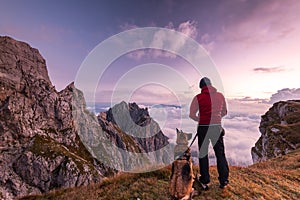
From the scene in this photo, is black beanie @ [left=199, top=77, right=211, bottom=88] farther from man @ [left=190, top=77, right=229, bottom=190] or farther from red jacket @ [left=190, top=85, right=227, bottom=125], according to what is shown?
red jacket @ [left=190, top=85, right=227, bottom=125]

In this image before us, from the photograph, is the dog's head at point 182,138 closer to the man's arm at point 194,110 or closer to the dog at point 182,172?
the dog at point 182,172

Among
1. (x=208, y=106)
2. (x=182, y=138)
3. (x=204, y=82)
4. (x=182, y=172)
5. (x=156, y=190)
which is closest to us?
(x=182, y=172)

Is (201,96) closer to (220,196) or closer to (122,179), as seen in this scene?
(220,196)

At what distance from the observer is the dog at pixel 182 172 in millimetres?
9211

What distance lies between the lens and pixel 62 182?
544 ft

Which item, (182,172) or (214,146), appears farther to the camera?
(214,146)

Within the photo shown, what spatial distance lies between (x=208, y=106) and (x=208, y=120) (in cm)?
73

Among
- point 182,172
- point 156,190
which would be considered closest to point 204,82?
point 182,172

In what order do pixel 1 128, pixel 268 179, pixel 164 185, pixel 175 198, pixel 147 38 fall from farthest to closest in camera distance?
pixel 1 128 → pixel 147 38 → pixel 268 179 → pixel 164 185 → pixel 175 198

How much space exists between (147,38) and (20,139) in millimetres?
218145

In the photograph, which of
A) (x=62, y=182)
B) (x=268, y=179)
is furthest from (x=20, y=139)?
(x=268, y=179)

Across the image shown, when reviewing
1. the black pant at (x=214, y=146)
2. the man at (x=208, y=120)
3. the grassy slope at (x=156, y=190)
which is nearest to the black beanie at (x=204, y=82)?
the man at (x=208, y=120)

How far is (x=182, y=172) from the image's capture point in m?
9.32

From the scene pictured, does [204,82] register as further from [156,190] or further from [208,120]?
[156,190]
